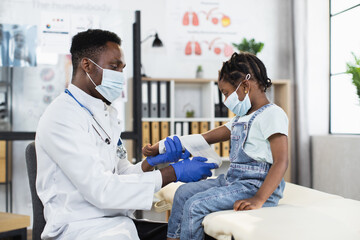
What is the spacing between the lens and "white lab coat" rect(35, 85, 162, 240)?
1128mm

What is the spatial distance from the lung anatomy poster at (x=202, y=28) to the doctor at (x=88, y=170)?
2697mm

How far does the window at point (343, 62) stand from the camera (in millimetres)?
3682

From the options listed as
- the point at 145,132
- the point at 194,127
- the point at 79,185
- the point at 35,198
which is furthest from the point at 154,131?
the point at 79,185

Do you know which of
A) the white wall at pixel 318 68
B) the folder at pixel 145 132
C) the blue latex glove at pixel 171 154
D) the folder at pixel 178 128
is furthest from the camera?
the white wall at pixel 318 68

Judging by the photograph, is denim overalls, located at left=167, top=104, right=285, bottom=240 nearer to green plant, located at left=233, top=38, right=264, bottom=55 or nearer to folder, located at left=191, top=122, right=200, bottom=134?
folder, located at left=191, top=122, right=200, bottom=134

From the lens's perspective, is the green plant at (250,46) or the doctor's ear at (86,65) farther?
the green plant at (250,46)

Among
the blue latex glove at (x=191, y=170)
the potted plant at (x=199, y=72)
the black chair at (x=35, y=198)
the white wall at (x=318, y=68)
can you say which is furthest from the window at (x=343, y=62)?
the black chair at (x=35, y=198)

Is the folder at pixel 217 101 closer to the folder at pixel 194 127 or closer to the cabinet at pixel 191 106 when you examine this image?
the cabinet at pixel 191 106

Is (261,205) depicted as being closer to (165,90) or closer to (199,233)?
(199,233)

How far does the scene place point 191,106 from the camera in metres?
4.03

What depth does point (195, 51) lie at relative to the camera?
406 centimetres

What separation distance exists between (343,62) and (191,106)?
1.57m

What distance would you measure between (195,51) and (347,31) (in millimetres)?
1515

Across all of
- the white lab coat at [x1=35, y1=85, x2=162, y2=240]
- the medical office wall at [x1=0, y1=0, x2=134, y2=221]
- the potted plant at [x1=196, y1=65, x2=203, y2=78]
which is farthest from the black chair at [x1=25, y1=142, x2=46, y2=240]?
the potted plant at [x1=196, y1=65, x2=203, y2=78]
